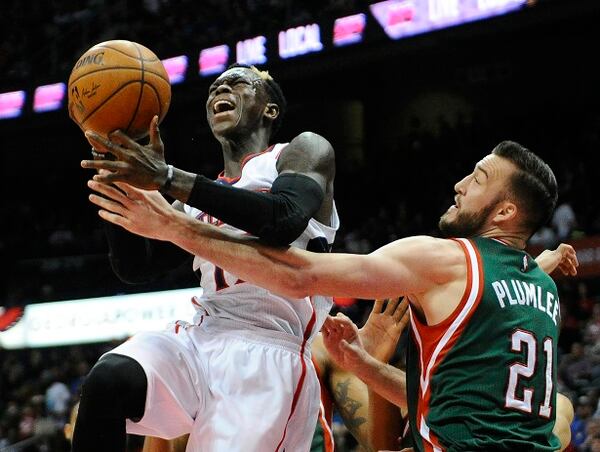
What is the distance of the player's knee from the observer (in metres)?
3.05

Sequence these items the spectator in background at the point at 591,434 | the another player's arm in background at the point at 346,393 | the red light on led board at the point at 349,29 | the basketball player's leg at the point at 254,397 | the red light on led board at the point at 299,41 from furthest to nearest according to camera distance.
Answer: the red light on led board at the point at 299,41
the red light on led board at the point at 349,29
the spectator in background at the point at 591,434
the another player's arm in background at the point at 346,393
the basketball player's leg at the point at 254,397

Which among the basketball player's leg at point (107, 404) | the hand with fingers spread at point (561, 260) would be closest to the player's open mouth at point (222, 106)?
the basketball player's leg at point (107, 404)

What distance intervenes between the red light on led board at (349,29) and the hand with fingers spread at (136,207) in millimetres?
10564

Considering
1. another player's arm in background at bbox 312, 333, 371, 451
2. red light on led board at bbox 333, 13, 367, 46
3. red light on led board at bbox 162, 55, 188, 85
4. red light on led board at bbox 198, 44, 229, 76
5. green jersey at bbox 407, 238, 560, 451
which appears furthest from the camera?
red light on led board at bbox 162, 55, 188, 85

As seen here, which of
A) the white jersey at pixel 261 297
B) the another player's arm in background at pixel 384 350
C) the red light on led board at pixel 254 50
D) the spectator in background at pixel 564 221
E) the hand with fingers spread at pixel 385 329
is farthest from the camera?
the red light on led board at pixel 254 50

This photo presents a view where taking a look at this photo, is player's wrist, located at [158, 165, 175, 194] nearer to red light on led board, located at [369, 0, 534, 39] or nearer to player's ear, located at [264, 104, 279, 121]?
player's ear, located at [264, 104, 279, 121]

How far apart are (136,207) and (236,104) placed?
40.6 inches

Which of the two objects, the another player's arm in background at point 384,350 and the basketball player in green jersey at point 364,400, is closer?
the basketball player in green jersey at point 364,400

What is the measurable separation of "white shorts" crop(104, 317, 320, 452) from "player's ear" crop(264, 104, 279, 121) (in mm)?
950

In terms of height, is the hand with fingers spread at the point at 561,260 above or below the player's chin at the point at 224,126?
below

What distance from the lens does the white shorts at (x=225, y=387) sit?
3.24 metres

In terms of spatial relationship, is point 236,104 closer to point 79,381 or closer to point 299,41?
point 79,381

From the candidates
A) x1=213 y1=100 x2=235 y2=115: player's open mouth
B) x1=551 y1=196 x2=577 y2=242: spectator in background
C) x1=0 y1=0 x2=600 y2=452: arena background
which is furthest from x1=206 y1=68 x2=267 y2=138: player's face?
x1=551 y1=196 x2=577 y2=242: spectator in background

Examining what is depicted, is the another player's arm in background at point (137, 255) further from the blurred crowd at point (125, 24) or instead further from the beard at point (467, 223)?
the blurred crowd at point (125, 24)
